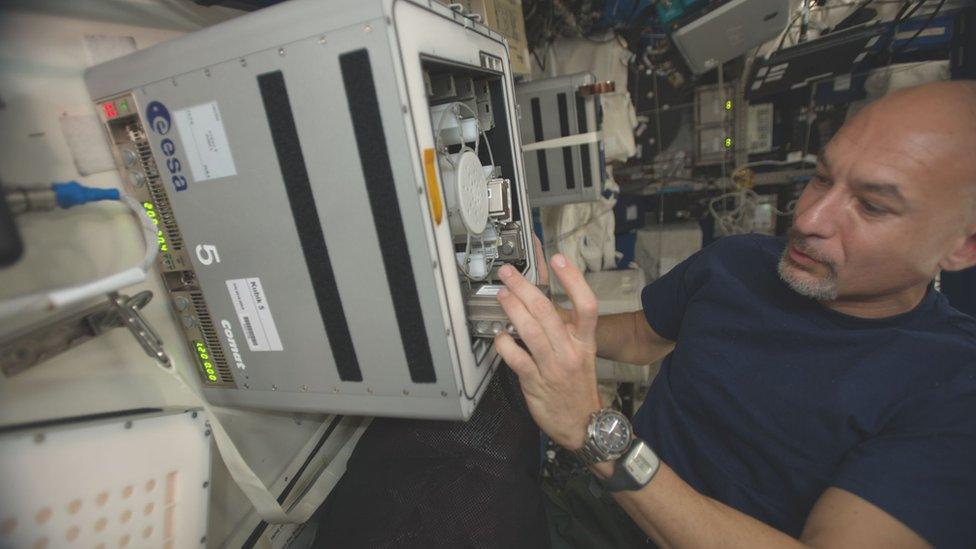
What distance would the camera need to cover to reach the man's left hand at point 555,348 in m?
0.58

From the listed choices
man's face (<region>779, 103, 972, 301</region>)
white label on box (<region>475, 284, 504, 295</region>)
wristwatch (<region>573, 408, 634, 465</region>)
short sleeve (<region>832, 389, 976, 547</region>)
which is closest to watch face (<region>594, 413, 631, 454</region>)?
wristwatch (<region>573, 408, 634, 465</region>)

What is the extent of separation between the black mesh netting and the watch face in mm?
350

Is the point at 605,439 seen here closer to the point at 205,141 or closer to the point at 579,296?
the point at 579,296

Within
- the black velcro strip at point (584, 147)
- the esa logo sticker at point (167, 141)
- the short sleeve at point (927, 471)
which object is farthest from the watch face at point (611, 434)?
the black velcro strip at point (584, 147)

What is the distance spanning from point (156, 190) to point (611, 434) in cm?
86

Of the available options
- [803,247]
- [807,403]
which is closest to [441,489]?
[807,403]

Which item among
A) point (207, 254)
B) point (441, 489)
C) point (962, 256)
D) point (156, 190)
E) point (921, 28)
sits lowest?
point (441, 489)

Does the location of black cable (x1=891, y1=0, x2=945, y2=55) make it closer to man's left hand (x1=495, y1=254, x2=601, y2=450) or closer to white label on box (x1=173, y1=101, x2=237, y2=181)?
man's left hand (x1=495, y1=254, x2=601, y2=450)

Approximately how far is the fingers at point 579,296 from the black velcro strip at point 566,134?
1.10 meters

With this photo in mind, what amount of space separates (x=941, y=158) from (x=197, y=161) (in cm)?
127

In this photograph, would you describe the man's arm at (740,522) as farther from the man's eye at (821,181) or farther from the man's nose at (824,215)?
the man's eye at (821,181)

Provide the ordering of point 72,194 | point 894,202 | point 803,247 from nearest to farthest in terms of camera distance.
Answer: point 72,194 → point 894,202 → point 803,247

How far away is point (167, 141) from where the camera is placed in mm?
632

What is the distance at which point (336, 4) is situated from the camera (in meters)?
0.50
